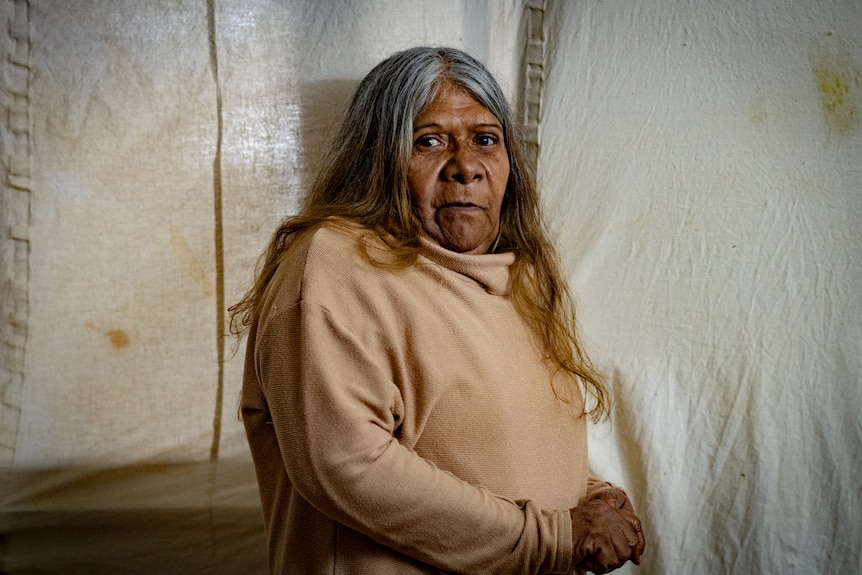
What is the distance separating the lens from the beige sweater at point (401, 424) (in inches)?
47.0

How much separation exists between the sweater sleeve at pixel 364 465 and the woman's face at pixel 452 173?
1.04ft

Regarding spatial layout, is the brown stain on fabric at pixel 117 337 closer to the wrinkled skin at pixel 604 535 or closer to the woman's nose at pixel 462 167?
→ the woman's nose at pixel 462 167

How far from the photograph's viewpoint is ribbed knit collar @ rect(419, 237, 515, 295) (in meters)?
1.42

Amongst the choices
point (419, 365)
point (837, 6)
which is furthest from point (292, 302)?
point (837, 6)

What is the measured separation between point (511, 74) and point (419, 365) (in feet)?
3.12

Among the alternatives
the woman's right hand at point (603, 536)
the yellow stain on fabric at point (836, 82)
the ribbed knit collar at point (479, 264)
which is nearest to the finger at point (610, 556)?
the woman's right hand at point (603, 536)

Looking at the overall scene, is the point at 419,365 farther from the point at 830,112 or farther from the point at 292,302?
the point at 830,112

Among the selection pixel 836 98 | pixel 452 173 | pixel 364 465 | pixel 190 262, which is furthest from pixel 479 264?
pixel 836 98

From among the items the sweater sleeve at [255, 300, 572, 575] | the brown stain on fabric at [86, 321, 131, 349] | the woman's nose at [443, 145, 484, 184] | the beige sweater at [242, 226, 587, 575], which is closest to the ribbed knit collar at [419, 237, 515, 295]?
the beige sweater at [242, 226, 587, 575]

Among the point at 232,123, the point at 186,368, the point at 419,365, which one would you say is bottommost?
the point at 186,368

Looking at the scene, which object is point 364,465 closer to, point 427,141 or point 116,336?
point 427,141

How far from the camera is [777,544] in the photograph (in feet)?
5.92

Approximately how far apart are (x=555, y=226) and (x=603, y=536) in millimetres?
811

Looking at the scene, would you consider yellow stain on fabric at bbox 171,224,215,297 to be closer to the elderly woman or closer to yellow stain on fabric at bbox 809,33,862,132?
the elderly woman
